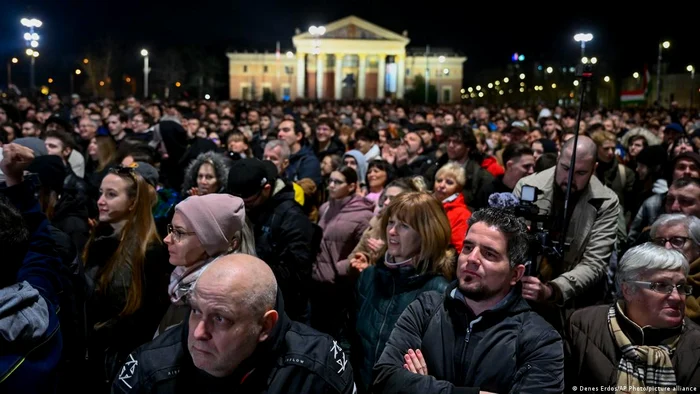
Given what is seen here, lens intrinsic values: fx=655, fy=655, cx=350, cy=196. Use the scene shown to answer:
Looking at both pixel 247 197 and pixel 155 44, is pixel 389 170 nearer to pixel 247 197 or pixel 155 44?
pixel 247 197

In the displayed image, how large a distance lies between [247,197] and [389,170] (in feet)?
11.7

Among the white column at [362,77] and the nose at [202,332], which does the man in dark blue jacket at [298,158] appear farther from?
the white column at [362,77]

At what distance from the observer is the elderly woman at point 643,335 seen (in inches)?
124

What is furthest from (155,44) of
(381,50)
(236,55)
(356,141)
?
(356,141)

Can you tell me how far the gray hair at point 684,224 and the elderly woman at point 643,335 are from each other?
836 mm

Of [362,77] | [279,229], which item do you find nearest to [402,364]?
[279,229]

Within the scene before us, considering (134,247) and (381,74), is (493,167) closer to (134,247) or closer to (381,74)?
(134,247)

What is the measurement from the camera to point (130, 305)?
4156mm

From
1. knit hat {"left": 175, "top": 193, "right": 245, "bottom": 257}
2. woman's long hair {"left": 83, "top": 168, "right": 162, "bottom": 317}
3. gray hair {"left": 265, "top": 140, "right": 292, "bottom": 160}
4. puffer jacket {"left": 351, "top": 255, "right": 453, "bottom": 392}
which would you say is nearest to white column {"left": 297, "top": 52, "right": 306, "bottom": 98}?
gray hair {"left": 265, "top": 140, "right": 292, "bottom": 160}

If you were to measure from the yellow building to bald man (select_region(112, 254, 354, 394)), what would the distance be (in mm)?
92435

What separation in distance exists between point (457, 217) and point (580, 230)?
1224mm

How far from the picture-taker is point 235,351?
7.96 feet

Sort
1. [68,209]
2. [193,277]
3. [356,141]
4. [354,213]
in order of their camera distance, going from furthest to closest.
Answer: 1. [356,141]
2. [354,213]
3. [68,209]
4. [193,277]

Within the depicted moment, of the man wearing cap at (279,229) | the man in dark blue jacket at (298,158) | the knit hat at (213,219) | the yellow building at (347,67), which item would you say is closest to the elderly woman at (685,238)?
the man wearing cap at (279,229)
